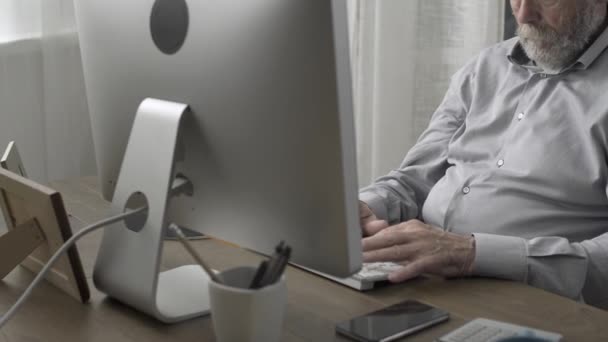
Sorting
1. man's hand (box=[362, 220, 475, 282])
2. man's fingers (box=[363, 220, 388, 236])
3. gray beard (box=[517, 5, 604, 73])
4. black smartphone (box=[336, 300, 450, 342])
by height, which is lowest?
man's fingers (box=[363, 220, 388, 236])

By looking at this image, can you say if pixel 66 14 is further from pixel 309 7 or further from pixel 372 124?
pixel 309 7

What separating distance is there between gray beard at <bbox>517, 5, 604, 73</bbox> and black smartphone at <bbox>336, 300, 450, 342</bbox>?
868 mm

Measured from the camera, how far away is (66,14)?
90.9 inches

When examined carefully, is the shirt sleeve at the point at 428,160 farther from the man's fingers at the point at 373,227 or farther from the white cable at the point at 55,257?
the white cable at the point at 55,257

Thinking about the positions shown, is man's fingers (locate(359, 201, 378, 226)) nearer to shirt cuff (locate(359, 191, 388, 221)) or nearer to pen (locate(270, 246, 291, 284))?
shirt cuff (locate(359, 191, 388, 221))

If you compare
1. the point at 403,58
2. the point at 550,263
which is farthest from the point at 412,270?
the point at 403,58

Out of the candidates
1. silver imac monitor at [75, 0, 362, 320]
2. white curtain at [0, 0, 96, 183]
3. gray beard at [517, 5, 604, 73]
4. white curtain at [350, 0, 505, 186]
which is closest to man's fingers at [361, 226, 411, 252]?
silver imac monitor at [75, 0, 362, 320]

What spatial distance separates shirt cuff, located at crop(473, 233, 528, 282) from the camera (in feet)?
3.87

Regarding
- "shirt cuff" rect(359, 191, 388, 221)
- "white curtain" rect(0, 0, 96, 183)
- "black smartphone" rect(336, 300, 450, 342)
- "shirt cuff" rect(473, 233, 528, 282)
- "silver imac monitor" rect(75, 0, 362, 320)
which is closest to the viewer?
"silver imac monitor" rect(75, 0, 362, 320)

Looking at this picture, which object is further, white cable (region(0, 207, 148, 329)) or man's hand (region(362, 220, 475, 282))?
man's hand (region(362, 220, 475, 282))

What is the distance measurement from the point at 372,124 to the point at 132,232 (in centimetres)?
207

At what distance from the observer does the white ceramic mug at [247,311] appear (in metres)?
0.82

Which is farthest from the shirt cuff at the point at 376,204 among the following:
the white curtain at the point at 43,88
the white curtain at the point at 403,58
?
the white curtain at the point at 403,58

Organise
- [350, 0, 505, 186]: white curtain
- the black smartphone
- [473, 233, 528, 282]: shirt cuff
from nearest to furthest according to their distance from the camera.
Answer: the black smartphone → [473, 233, 528, 282]: shirt cuff → [350, 0, 505, 186]: white curtain
